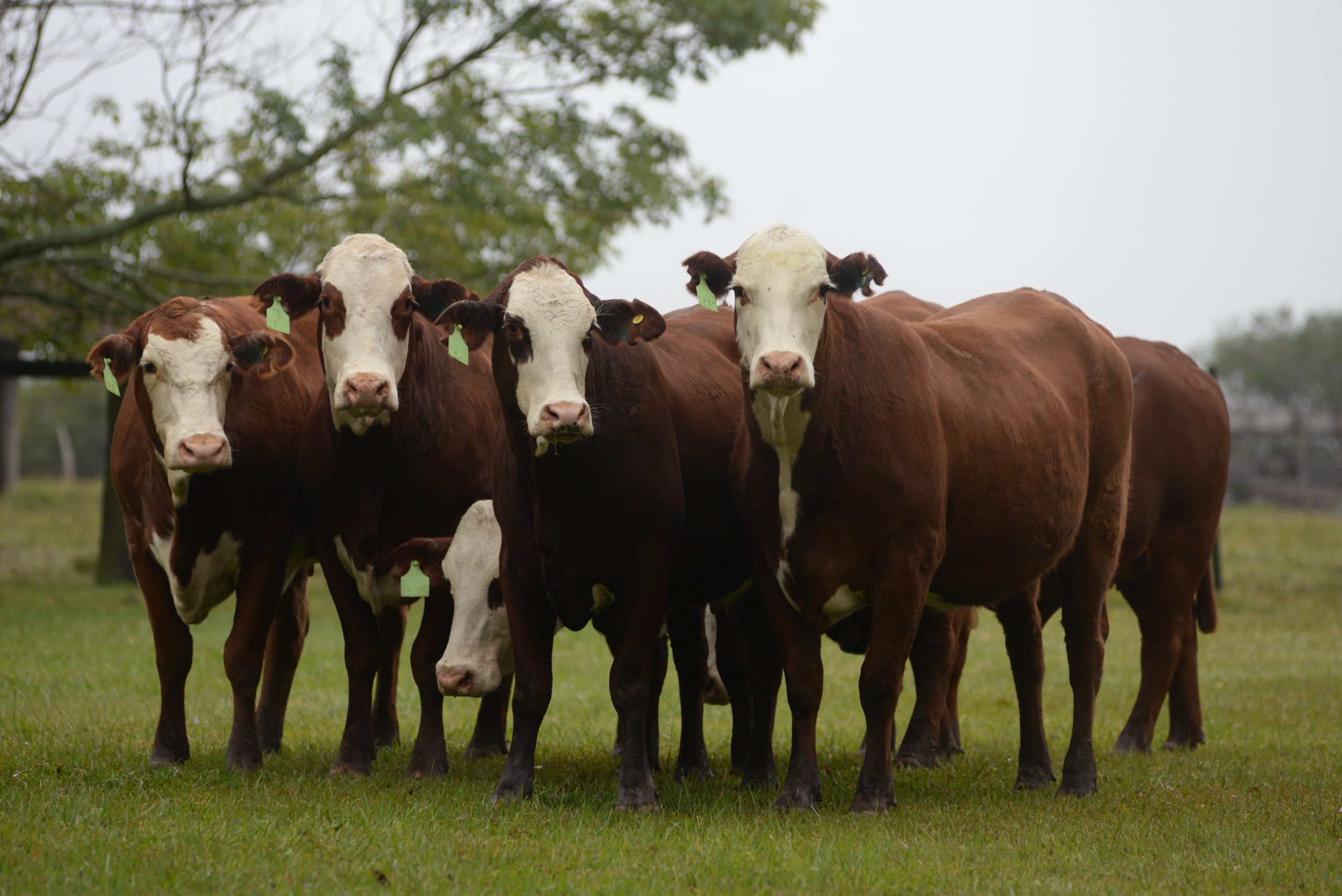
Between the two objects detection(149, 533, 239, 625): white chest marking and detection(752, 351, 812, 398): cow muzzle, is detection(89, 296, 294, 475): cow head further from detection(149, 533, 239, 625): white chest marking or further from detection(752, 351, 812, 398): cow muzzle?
detection(752, 351, 812, 398): cow muzzle

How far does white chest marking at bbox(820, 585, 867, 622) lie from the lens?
6207mm

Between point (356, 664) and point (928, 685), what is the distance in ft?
10.9

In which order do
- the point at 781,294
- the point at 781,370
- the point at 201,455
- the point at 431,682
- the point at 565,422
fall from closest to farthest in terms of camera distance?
1. the point at 781,370
2. the point at 565,422
3. the point at 781,294
4. the point at 201,455
5. the point at 431,682

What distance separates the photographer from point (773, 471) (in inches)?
246

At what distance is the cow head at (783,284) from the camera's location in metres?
5.95

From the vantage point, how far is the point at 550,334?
243 inches

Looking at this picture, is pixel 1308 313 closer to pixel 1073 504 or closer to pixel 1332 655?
pixel 1332 655

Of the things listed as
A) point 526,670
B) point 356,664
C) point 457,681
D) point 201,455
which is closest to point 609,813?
point 526,670

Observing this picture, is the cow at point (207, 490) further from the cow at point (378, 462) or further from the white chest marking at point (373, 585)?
the white chest marking at point (373, 585)

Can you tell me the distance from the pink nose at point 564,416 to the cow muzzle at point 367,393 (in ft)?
3.61

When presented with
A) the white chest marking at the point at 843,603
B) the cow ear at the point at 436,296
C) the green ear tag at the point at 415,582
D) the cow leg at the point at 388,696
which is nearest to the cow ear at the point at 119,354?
the cow ear at the point at 436,296

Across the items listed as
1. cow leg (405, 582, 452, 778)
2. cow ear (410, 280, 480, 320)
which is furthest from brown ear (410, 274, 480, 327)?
cow leg (405, 582, 452, 778)

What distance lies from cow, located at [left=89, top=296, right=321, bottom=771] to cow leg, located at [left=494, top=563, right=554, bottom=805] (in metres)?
1.56

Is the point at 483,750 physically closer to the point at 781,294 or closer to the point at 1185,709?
the point at 781,294
